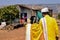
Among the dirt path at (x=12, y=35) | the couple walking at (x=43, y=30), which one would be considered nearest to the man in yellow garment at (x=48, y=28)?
the couple walking at (x=43, y=30)

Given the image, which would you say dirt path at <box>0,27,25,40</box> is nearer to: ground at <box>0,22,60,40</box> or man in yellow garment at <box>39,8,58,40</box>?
ground at <box>0,22,60,40</box>

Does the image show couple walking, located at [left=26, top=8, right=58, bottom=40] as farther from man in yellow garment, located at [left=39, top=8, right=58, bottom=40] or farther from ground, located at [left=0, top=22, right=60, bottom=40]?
ground, located at [left=0, top=22, right=60, bottom=40]

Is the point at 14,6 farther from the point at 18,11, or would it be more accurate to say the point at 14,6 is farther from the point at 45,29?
the point at 45,29

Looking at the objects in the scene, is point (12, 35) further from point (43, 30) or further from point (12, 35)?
point (43, 30)

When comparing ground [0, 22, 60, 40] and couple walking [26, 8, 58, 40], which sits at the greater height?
couple walking [26, 8, 58, 40]

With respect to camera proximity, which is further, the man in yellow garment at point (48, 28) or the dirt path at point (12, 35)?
the dirt path at point (12, 35)

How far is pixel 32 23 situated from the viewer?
16.0 feet

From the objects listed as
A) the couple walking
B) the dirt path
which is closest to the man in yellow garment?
the couple walking

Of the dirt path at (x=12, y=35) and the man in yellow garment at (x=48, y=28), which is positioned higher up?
the man in yellow garment at (x=48, y=28)

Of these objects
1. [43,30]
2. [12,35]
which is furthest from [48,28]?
[12,35]

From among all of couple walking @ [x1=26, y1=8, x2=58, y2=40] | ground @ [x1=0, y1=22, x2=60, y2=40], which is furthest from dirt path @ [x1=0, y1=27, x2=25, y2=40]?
couple walking @ [x1=26, y1=8, x2=58, y2=40]

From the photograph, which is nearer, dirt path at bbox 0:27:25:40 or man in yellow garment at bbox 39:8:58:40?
man in yellow garment at bbox 39:8:58:40

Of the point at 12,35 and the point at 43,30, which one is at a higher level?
the point at 43,30

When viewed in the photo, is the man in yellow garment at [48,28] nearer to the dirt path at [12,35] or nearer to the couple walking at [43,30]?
the couple walking at [43,30]
